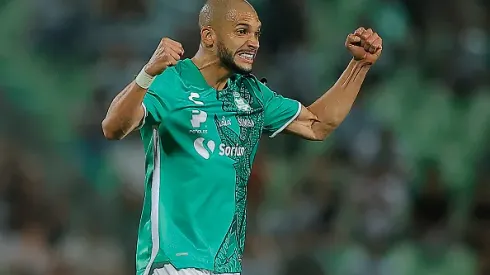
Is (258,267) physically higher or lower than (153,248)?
lower

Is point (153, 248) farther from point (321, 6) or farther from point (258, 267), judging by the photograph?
point (321, 6)

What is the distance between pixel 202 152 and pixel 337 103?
0.87m

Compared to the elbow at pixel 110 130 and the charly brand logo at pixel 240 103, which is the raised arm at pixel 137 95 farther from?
the charly brand logo at pixel 240 103

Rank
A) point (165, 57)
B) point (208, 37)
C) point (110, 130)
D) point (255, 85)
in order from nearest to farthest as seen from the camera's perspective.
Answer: point (165, 57) < point (110, 130) < point (208, 37) < point (255, 85)

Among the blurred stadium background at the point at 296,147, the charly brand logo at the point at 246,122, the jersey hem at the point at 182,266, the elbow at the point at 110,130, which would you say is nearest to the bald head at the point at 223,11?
the charly brand logo at the point at 246,122

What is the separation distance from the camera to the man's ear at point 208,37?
399 cm

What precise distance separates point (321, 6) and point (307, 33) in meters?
0.29

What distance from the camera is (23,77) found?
7188mm

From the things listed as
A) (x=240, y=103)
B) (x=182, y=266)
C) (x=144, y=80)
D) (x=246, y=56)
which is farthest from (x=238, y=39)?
(x=182, y=266)

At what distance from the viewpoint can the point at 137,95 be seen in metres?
3.52

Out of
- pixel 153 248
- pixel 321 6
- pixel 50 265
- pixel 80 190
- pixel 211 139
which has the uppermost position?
pixel 321 6

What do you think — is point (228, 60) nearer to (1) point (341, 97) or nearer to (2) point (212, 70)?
(2) point (212, 70)

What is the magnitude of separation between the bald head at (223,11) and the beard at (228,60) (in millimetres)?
102

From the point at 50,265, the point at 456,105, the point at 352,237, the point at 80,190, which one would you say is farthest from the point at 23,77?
the point at 456,105
